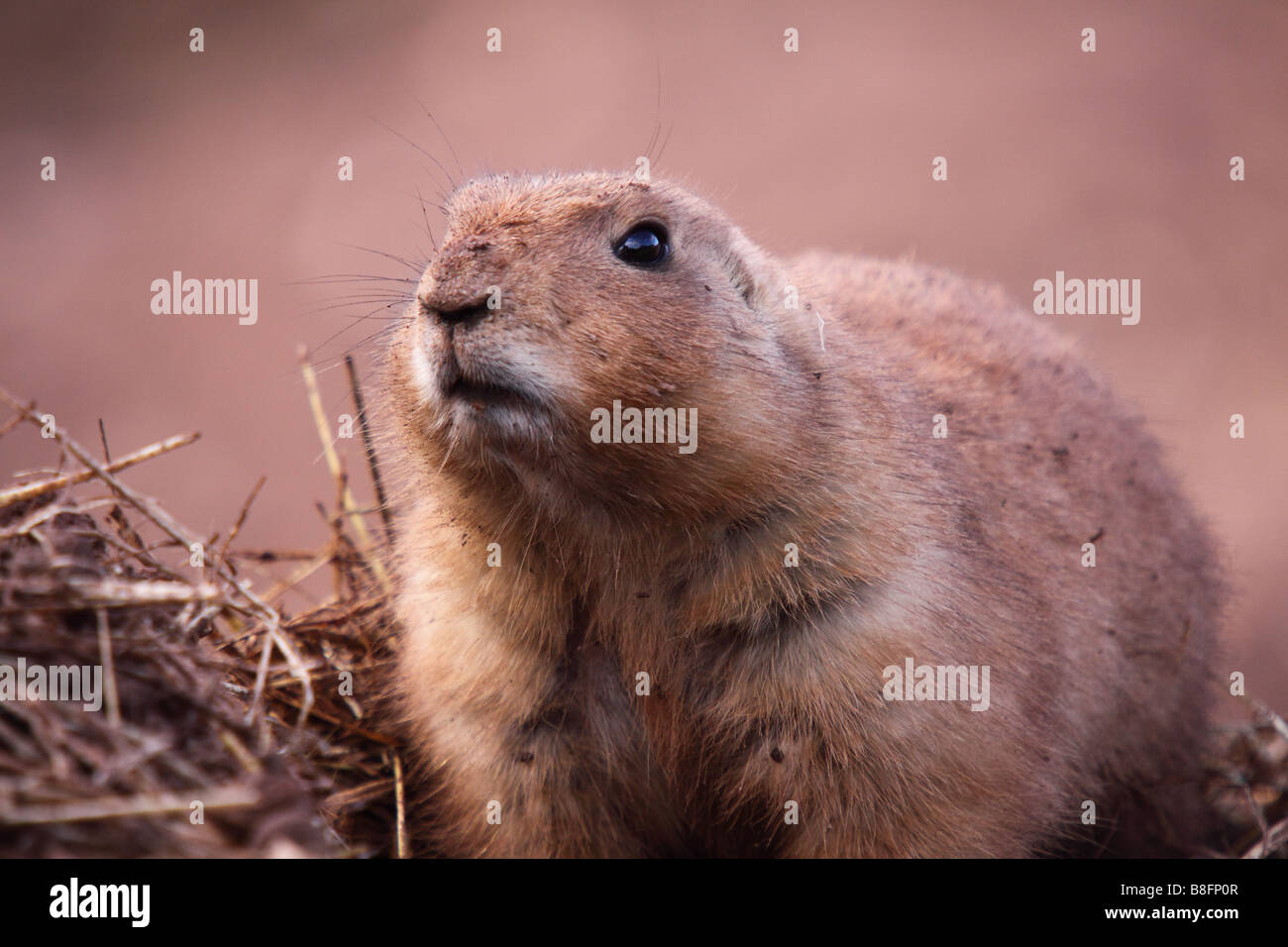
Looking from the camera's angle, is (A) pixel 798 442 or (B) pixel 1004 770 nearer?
(A) pixel 798 442

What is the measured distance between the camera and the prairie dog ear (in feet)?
15.9

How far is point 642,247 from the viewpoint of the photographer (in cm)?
440

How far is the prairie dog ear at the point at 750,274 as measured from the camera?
4844 millimetres

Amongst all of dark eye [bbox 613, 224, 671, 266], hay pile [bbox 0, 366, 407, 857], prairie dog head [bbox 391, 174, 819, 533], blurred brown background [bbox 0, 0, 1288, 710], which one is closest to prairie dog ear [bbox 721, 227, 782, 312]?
prairie dog head [bbox 391, 174, 819, 533]

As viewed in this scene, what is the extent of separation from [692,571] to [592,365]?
3.09ft

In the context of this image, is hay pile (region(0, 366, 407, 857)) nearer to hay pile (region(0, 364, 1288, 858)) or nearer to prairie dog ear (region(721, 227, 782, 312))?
hay pile (region(0, 364, 1288, 858))

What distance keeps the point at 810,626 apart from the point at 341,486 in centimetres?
340

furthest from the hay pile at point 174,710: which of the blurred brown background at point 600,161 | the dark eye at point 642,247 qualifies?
the blurred brown background at point 600,161

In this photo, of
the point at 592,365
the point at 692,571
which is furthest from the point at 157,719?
the point at 692,571

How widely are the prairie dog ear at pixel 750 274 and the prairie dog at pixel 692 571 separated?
1 cm

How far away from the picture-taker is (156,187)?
1388cm

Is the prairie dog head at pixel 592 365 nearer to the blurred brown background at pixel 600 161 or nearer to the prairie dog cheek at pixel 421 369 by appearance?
the prairie dog cheek at pixel 421 369
